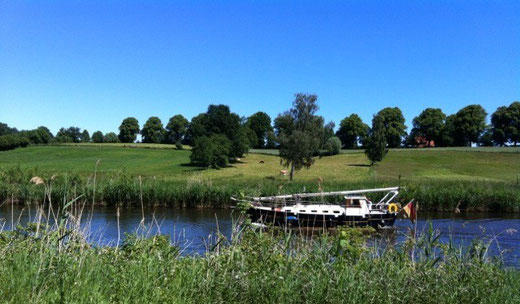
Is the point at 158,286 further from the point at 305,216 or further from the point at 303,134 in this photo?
the point at 303,134

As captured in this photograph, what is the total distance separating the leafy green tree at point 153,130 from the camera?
133m

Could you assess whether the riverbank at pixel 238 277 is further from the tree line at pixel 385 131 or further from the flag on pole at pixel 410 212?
the tree line at pixel 385 131

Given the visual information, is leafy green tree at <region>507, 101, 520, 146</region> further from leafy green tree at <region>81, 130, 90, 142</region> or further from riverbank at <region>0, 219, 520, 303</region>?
leafy green tree at <region>81, 130, 90, 142</region>

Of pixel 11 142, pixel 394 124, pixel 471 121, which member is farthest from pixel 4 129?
pixel 471 121

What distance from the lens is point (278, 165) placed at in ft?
223

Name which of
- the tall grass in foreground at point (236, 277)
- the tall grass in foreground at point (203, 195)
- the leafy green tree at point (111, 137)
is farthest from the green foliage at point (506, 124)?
the leafy green tree at point (111, 137)

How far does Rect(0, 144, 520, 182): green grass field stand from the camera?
53656 millimetres

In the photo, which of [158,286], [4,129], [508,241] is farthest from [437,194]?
[4,129]

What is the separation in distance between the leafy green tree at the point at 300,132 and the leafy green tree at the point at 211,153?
13.3 m

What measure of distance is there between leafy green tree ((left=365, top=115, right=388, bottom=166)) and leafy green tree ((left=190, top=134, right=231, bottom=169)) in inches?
879

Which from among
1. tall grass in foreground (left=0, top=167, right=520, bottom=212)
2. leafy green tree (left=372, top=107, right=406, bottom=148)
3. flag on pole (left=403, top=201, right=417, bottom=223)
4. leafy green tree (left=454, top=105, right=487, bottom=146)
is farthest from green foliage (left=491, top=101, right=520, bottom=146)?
flag on pole (left=403, top=201, right=417, bottom=223)

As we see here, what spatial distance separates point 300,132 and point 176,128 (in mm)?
87403

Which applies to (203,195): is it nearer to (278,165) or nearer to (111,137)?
(278,165)

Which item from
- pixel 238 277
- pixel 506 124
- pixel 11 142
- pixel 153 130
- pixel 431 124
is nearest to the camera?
pixel 238 277
